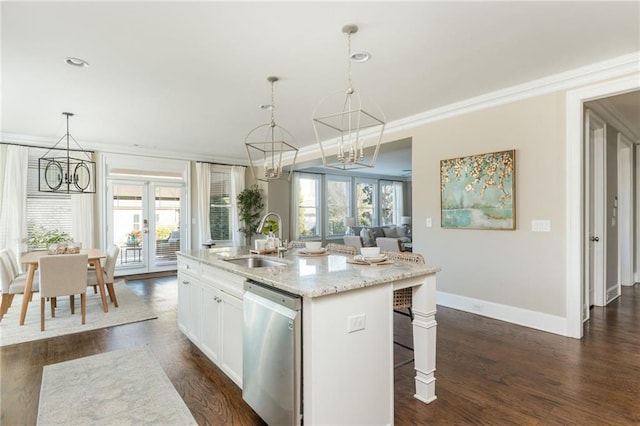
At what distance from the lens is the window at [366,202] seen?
10.4 m

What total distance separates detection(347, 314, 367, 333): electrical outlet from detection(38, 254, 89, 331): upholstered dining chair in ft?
11.6

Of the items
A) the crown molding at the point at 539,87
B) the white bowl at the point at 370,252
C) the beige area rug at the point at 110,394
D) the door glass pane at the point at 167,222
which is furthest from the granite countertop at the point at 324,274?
the door glass pane at the point at 167,222

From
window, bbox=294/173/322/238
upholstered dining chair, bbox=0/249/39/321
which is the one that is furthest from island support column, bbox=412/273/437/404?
window, bbox=294/173/322/238

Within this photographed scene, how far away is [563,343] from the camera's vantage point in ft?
10.2

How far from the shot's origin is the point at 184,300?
3.31m

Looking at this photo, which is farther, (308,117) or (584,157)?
(308,117)

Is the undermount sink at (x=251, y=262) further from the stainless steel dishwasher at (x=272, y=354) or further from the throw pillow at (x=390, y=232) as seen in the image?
the throw pillow at (x=390, y=232)

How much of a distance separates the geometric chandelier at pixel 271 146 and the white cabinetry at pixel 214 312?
3.12ft

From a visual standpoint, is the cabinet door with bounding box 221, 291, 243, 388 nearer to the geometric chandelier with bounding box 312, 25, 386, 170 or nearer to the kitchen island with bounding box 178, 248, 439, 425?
the kitchen island with bounding box 178, 248, 439, 425

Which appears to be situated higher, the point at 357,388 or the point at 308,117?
the point at 308,117

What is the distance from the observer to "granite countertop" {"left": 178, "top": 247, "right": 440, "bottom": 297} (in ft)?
5.46

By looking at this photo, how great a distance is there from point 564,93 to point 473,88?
85cm

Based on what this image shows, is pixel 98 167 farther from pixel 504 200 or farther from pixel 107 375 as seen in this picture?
pixel 504 200

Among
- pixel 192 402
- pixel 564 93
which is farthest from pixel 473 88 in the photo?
pixel 192 402
